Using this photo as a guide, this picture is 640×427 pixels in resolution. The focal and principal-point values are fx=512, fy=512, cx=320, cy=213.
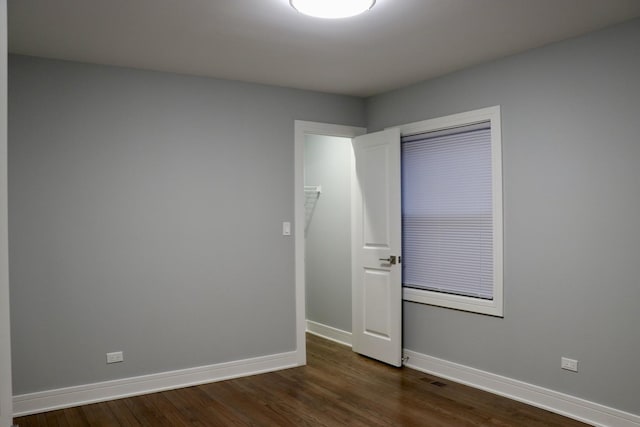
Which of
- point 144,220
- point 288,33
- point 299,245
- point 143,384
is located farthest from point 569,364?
point 144,220

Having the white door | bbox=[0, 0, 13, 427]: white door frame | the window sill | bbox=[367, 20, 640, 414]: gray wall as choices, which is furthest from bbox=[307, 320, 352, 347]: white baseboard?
bbox=[0, 0, 13, 427]: white door frame

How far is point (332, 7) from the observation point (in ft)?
8.81

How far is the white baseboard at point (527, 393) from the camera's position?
3141 mm

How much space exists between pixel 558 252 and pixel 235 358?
2667mm

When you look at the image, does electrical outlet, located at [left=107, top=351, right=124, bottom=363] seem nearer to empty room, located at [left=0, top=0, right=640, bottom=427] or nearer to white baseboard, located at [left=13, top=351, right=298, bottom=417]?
empty room, located at [left=0, top=0, right=640, bottom=427]

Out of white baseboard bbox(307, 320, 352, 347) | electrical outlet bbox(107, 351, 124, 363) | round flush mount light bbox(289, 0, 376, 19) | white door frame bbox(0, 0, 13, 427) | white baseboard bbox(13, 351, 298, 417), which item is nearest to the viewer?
white door frame bbox(0, 0, 13, 427)

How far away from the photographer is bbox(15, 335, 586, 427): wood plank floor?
335cm

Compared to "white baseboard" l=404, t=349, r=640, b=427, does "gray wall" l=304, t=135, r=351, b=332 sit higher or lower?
higher

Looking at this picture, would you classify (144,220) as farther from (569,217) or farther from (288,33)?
(569,217)

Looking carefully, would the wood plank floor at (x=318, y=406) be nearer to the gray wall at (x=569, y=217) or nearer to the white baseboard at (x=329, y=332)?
the gray wall at (x=569, y=217)

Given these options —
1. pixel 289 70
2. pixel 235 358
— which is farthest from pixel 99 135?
pixel 235 358

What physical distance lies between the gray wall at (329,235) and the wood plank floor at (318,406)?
1.19 m

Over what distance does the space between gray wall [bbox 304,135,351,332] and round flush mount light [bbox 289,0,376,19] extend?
A: 2613mm

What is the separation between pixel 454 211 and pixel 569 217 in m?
1.02
